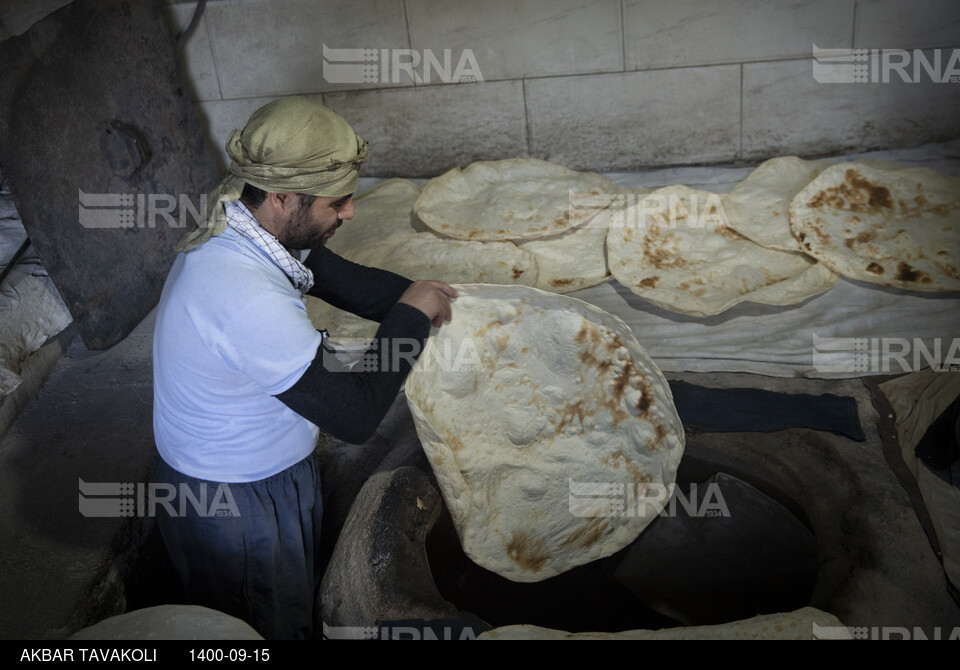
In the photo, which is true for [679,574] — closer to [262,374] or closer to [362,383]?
[362,383]

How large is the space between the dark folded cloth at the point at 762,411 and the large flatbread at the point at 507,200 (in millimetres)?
1085

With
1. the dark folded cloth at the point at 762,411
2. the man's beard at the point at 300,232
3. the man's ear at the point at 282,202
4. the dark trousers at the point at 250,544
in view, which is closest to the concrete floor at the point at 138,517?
the dark folded cloth at the point at 762,411

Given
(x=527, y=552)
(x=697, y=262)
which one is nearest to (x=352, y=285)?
(x=527, y=552)

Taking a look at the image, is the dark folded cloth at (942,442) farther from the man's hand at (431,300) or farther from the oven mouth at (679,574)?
the man's hand at (431,300)

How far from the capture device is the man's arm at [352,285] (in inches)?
86.5

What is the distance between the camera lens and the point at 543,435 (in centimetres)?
222

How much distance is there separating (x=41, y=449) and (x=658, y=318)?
7.71 feet

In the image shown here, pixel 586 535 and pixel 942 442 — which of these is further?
pixel 942 442

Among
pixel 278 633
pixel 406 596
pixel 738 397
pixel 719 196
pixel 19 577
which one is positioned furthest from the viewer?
pixel 719 196

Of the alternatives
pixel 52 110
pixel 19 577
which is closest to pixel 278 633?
pixel 19 577

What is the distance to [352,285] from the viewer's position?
7.32 ft

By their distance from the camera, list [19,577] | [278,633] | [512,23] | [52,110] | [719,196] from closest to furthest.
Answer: [278,633] < [19,577] < [52,110] < [719,196] < [512,23]

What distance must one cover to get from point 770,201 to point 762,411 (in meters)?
1.20
